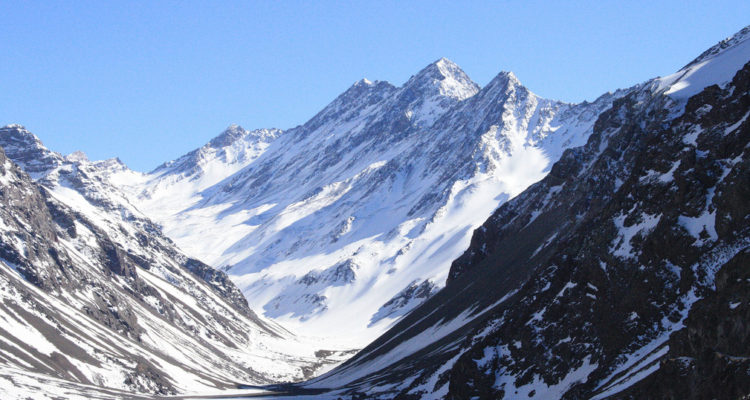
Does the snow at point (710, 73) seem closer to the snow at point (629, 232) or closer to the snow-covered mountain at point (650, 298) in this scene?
the snow-covered mountain at point (650, 298)

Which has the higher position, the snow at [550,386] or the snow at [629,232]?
the snow at [629,232]

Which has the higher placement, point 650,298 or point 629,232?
point 629,232

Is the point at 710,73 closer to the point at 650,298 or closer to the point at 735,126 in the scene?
the point at 735,126

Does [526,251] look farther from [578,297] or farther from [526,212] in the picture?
[578,297]

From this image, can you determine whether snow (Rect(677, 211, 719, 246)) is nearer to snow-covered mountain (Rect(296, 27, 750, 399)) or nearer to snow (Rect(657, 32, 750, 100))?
snow-covered mountain (Rect(296, 27, 750, 399))

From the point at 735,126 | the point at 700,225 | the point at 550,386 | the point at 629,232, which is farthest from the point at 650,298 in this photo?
the point at 735,126

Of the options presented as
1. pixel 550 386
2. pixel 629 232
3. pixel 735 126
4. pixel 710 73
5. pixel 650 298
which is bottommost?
pixel 550 386

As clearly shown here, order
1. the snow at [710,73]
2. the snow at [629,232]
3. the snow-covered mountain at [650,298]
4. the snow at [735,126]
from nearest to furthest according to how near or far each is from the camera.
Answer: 1. the snow-covered mountain at [650,298]
2. the snow at [629,232]
3. the snow at [735,126]
4. the snow at [710,73]

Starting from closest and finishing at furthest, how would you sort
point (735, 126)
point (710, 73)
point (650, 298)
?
1. point (650, 298)
2. point (735, 126)
3. point (710, 73)

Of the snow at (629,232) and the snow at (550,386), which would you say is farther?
the snow at (629,232)

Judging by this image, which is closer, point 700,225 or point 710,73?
point 700,225

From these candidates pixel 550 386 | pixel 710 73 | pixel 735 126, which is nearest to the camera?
pixel 550 386

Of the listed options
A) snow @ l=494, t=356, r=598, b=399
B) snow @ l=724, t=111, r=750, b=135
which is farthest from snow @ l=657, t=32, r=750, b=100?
snow @ l=494, t=356, r=598, b=399

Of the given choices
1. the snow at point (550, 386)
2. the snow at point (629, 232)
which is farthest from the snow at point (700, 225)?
the snow at point (550, 386)
